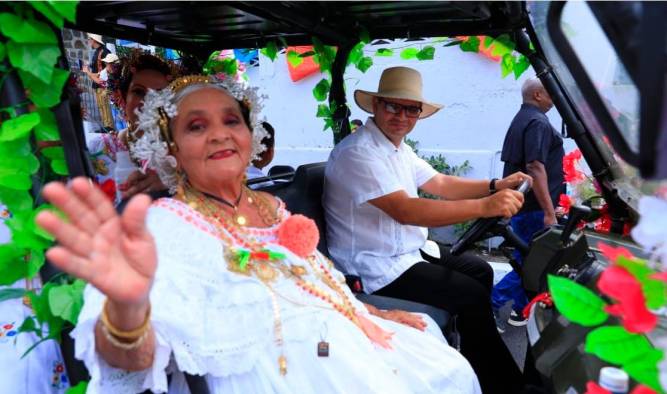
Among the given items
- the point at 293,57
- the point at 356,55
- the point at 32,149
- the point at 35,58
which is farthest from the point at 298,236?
the point at 356,55

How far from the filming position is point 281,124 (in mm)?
7922

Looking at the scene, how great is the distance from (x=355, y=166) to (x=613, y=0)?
1.77 meters

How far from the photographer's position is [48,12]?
4.20ft

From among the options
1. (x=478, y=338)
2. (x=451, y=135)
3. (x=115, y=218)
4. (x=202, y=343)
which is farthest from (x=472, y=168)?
(x=115, y=218)

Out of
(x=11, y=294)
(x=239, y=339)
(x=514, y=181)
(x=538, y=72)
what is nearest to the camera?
(x=11, y=294)

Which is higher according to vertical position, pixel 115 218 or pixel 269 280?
pixel 115 218

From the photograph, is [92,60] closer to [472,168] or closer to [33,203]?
[33,203]

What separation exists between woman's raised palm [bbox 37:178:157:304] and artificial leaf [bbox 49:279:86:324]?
424mm

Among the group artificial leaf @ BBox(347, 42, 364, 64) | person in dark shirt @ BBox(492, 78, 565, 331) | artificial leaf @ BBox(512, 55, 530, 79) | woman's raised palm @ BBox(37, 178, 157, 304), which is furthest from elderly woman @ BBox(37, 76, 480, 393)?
person in dark shirt @ BBox(492, 78, 565, 331)

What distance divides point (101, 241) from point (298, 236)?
3.28 feet

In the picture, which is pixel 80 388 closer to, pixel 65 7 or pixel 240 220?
pixel 240 220

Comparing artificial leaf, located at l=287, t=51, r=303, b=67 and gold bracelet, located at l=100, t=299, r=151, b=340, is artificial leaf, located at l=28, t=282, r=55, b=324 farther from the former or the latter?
artificial leaf, located at l=287, t=51, r=303, b=67

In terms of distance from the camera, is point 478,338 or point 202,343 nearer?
point 202,343

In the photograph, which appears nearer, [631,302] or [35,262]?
[631,302]
